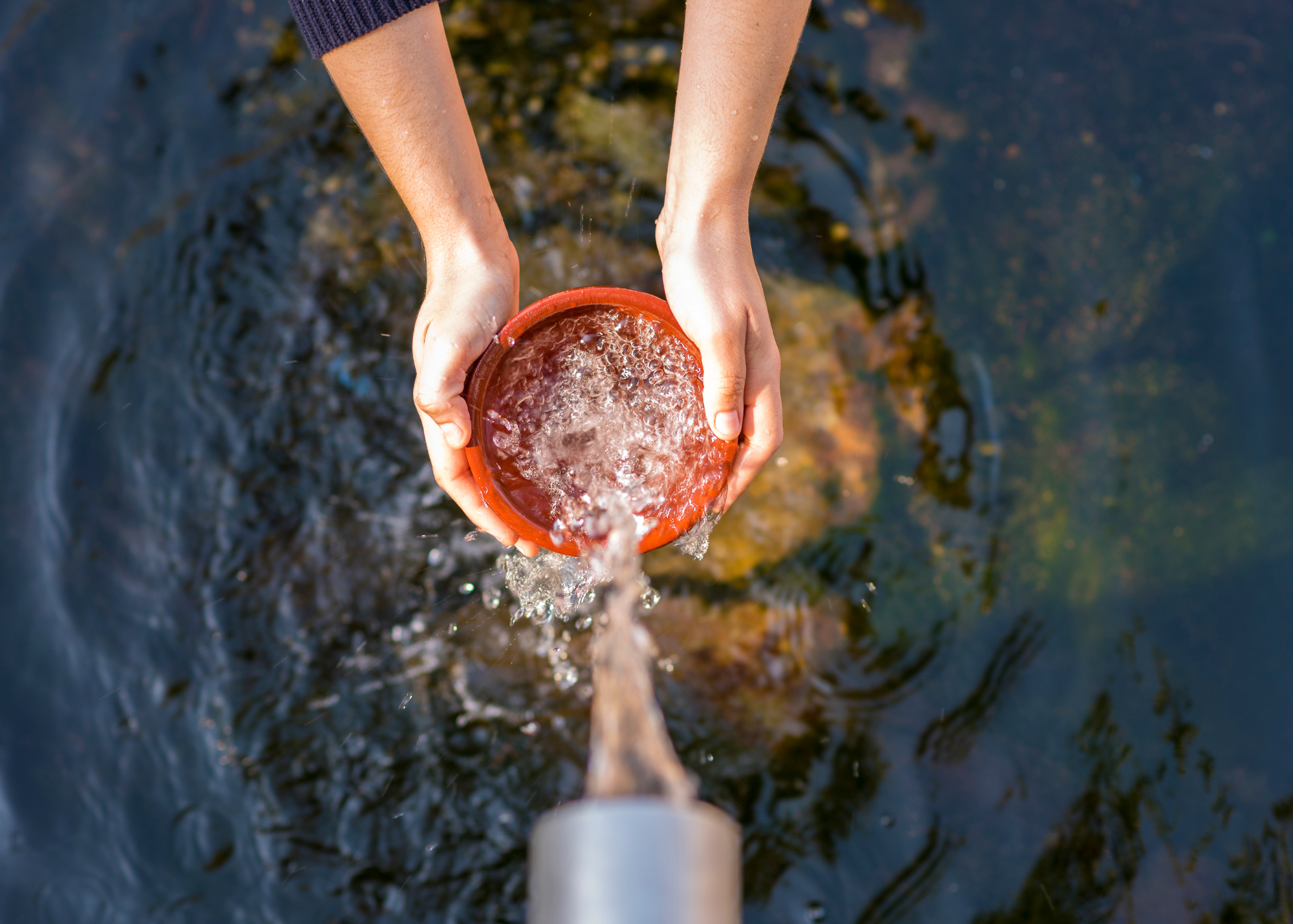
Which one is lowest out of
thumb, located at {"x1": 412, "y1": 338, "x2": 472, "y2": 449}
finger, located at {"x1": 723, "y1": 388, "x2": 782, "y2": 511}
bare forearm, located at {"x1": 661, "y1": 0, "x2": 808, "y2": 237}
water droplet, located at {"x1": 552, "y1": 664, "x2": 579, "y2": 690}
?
water droplet, located at {"x1": 552, "y1": 664, "x2": 579, "y2": 690}

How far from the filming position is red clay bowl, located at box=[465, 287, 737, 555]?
5.24 ft

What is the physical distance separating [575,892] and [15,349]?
8.41 ft

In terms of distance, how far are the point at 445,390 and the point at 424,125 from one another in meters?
0.50

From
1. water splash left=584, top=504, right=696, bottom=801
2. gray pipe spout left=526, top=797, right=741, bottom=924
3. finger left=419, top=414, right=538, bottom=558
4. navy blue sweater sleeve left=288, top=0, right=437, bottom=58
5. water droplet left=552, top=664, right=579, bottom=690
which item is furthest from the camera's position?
water droplet left=552, top=664, right=579, bottom=690

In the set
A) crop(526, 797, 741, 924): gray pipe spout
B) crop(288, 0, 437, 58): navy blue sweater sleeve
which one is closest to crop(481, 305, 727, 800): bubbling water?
crop(288, 0, 437, 58): navy blue sweater sleeve

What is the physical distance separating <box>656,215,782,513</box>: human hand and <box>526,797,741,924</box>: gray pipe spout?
0.92 meters

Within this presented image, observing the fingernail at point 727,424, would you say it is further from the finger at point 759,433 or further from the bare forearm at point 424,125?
the bare forearm at point 424,125

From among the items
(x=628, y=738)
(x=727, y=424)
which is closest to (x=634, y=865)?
(x=628, y=738)

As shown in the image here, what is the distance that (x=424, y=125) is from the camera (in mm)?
1572

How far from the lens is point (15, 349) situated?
245cm

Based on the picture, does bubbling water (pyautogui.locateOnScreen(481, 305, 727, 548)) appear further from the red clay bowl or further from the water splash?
the water splash

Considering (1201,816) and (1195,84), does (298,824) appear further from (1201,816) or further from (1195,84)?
(1195,84)

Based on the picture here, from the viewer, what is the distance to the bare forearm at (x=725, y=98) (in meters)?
1.46

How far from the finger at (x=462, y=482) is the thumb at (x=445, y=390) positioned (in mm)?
60
